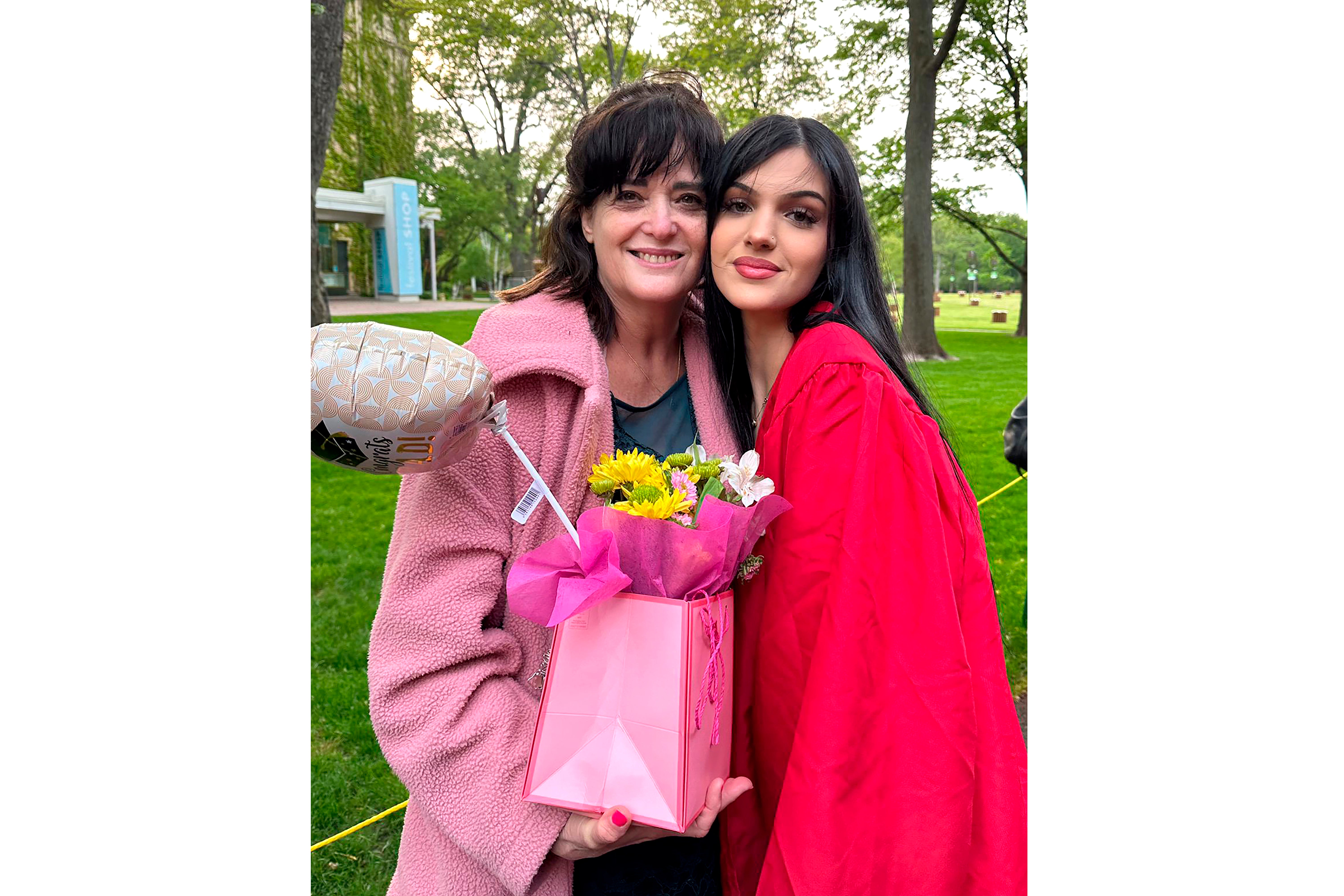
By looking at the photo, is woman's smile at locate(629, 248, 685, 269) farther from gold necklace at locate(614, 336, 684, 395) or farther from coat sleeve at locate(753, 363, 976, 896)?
coat sleeve at locate(753, 363, 976, 896)

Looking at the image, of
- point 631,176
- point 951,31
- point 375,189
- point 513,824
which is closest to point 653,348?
point 631,176

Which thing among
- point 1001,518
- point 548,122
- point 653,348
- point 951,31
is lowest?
point 1001,518

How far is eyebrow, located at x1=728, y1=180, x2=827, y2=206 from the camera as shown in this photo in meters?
1.42

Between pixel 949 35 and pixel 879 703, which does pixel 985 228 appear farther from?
pixel 879 703

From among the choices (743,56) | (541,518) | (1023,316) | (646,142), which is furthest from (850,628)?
(1023,316)

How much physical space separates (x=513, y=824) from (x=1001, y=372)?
10.0 metres

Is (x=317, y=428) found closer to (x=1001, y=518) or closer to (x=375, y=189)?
(x=1001, y=518)

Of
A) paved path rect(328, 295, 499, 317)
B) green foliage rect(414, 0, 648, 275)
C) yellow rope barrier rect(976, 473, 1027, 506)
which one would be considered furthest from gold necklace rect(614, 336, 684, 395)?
paved path rect(328, 295, 499, 317)

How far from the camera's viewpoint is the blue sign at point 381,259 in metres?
15.3

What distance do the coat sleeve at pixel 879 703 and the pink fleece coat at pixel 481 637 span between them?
385 millimetres

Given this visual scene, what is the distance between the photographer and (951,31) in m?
8.23

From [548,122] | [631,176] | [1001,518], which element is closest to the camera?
[631,176]

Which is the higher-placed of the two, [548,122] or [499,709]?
[548,122]

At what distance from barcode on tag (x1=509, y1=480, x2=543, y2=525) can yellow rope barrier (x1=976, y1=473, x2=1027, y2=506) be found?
3399 mm
